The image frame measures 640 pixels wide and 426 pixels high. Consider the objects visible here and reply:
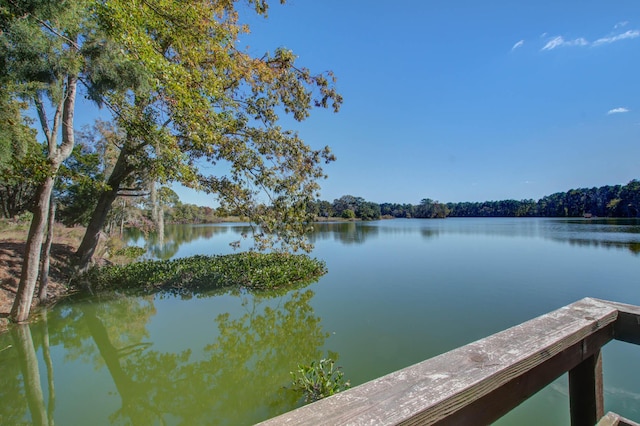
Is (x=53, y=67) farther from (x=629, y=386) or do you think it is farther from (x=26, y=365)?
(x=629, y=386)

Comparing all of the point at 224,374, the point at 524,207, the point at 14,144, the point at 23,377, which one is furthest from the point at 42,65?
the point at 524,207

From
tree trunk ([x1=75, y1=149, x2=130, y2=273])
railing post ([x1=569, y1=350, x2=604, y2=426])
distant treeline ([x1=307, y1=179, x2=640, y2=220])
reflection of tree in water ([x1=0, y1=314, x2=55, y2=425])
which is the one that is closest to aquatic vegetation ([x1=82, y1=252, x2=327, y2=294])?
tree trunk ([x1=75, y1=149, x2=130, y2=273])

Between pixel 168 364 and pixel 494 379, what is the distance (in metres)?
4.91

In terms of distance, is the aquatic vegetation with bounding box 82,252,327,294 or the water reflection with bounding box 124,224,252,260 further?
the water reflection with bounding box 124,224,252,260

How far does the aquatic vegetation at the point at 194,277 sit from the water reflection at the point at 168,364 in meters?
1.71

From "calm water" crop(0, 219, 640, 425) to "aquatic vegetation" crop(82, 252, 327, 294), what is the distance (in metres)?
0.80

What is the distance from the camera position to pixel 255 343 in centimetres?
525

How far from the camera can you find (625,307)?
1111 millimetres

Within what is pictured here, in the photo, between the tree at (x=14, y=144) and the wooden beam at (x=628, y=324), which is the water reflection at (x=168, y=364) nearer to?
the tree at (x=14, y=144)

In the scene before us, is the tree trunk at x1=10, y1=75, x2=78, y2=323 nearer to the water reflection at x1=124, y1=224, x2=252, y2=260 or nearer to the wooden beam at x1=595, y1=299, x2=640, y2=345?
the water reflection at x1=124, y1=224, x2=252, y2=260

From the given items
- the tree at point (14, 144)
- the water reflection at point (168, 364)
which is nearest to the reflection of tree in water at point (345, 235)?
the water reflection at point (168, 364)

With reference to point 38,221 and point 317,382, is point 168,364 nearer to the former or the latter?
point 317,382

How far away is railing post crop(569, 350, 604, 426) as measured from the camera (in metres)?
1.10

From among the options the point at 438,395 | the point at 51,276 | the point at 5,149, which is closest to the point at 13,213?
the point at 51,276
